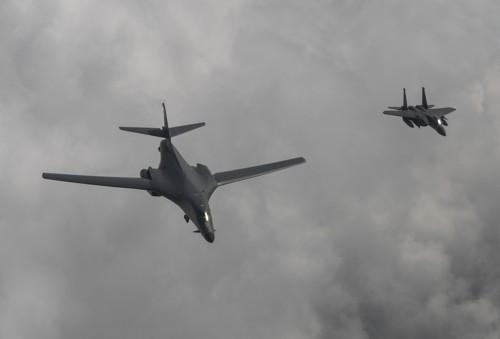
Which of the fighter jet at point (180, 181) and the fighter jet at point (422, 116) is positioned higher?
the fighter jet at point (422, 116)

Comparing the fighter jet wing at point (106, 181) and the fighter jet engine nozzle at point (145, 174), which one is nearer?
the fighter jet wing at point (106, 181)

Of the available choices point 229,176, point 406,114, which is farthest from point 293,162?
point 406,114

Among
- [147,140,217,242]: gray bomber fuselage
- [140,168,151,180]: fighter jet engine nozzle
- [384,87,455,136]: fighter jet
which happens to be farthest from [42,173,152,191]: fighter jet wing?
[384,87,455,136]: fighter jet

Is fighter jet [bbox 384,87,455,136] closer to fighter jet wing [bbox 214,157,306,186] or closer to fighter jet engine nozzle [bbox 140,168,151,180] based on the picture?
fighter jet wing [bbox 214,157,306,186]

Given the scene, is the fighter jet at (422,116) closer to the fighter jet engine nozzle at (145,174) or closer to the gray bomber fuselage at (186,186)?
the gray bomber fuselage at (186,186)

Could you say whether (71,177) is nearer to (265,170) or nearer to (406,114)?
(265,170)

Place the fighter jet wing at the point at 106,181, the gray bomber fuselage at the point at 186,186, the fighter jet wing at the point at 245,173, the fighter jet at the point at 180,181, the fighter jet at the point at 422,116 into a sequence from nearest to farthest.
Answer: the gray bomber fuselage at the point at 186,186 → the fighter jet at the point at 180,181 → the fighter jet wing at the point at 106,181 → the fighter jet wing at the point at 245,173 → the fighter jet at the point at 422,116

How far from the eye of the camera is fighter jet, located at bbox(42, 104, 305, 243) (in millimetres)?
59594

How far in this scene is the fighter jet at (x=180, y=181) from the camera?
196 ft

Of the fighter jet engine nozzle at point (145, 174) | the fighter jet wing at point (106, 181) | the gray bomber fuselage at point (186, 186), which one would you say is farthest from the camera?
the fighter jet engine nozzle at point (145, 174)

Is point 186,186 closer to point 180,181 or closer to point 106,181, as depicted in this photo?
point 180,181

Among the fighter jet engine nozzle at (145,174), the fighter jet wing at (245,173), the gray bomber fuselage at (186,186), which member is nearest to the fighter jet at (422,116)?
the fighter jet wing at (245,173)

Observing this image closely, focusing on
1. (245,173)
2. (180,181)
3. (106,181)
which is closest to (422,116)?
(245,173)

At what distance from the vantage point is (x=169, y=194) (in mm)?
64625
